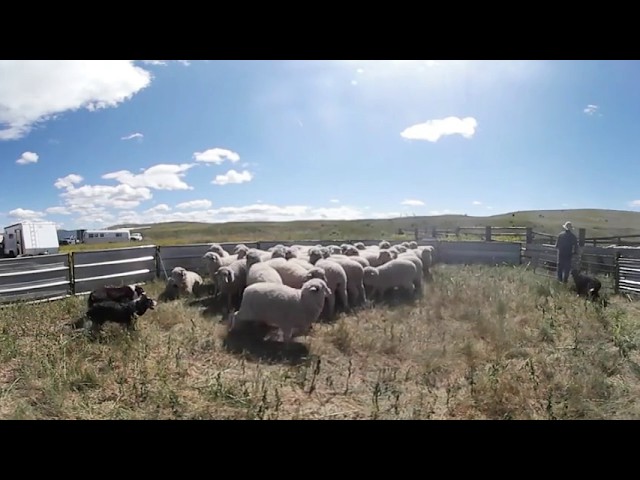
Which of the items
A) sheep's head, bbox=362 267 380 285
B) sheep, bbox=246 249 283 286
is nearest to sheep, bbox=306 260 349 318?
sheep, bbox=246 249 283 286

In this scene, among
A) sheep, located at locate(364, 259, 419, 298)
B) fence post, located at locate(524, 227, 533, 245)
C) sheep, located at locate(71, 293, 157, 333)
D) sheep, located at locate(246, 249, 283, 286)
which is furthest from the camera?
fence post, located at locate(524, 227, 533, 245)

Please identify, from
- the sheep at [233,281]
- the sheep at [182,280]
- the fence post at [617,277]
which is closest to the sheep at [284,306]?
the sheep at [233,281]

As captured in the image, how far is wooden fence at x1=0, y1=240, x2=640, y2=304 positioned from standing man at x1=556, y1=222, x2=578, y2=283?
3.09ft

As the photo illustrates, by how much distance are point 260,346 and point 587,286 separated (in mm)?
7528

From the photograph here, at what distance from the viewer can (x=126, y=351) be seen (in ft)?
17.3

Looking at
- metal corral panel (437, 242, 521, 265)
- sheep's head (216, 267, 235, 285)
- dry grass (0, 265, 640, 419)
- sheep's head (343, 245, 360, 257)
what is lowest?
dry grass (0, 265, 640, 419)

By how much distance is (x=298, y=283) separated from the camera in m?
7.45

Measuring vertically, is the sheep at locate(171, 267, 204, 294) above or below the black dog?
above

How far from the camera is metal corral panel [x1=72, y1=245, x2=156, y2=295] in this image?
8.99 m

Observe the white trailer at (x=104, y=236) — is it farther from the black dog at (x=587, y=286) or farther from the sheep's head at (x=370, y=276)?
the black dog at (x=587, y=286)

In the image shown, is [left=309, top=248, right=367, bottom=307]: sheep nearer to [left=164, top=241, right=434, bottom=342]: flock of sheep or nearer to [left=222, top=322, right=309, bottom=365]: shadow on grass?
[left=164, top=241, right=434, bottom=342]: flock of sheep
